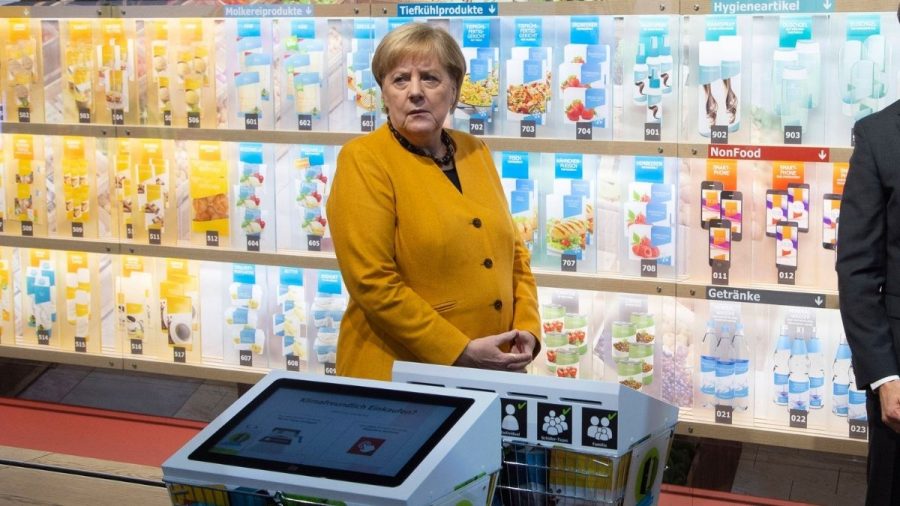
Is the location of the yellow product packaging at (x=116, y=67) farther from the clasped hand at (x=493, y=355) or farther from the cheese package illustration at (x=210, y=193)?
the clasped hand at (x=493, y=355)

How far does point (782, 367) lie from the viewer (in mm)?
3924

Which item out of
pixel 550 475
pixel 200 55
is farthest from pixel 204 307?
pixel 550 475

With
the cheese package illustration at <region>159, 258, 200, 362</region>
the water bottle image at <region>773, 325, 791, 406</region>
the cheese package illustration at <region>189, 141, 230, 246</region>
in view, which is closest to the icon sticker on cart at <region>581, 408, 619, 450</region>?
the water bottle image at <region>773, 325, 791, 406</region>

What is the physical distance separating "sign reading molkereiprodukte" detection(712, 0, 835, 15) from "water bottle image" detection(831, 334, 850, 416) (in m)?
1.13

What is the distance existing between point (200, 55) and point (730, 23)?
2.06 m

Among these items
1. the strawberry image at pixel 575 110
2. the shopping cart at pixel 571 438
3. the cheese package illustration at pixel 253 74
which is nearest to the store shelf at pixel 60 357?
the cheese package illustration at pixel 253 74

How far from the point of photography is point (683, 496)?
3896 millimetres

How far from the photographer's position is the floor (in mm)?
3822

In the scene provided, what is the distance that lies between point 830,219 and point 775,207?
0.18 metres

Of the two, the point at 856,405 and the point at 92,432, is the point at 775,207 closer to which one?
the point at 856,405

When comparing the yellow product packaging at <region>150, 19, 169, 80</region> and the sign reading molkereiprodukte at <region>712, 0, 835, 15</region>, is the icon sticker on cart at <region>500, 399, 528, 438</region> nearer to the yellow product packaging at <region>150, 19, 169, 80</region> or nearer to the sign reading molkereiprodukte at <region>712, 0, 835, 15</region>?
the sign reading molkereiprodukte at <region>712, 0, 835, 15</region>

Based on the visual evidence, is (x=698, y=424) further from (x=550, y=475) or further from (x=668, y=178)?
(x=550, y=475)

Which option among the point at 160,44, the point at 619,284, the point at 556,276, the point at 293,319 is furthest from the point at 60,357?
the point at 619,284

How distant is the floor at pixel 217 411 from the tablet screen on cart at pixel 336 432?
9.00 ft
